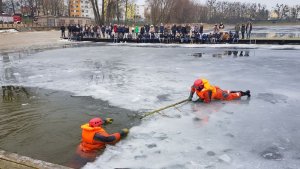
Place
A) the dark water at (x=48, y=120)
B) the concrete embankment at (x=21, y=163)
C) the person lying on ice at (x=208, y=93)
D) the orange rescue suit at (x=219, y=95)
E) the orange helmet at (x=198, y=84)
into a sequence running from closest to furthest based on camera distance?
the concrete embankment at (x=21, y=163) → the dark water at (x=48, y=120) → the orange helmet at (x=198, y=84) → the person lying on ice at (x=208, y=93) → the orange rescue suit at (x=219, y=95)

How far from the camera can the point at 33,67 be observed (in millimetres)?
14391

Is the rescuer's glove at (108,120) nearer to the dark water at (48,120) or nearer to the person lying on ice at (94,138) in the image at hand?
the dark water at (48,120)

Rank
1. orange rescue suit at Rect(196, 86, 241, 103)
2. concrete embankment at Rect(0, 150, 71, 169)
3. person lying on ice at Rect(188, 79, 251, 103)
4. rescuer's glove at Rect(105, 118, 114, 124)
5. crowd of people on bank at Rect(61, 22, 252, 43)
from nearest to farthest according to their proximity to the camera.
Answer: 1. concrete embankment at Rect(0, 150, 71, 169)
2. rescuer's glove at Rect(105, 118, 114, 124)
3. person lying on ice at Rect(188, 79, 251, 103)
4. orange rescue suit at Rect(196, 86, 241, 103)
5. crowd of people on bank at Rect(61, 22, 252, 43)

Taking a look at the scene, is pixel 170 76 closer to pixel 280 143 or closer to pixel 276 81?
pixel 276 81

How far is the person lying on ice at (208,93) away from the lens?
7.80 metres

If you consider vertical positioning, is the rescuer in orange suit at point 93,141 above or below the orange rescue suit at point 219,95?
below

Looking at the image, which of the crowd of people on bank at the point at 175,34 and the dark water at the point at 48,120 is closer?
the dark water at the point at 48,120

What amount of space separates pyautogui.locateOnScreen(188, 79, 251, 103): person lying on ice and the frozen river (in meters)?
0.19

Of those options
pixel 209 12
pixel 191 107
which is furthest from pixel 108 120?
pixel 209 12

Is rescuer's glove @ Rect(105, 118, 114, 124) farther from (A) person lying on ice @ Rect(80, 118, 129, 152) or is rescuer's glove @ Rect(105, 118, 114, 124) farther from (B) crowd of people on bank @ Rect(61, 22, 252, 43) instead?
(B) crowd of people on bank @ Rect(61, 22, 252, 43)

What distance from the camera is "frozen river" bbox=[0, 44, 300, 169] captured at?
16.0 feet

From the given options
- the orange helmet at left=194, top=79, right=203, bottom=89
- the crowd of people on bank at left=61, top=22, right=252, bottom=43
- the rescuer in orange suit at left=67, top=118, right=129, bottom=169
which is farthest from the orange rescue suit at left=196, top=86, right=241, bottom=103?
the crowd of people on bank at left=61, top=22, right=252, bottom=43

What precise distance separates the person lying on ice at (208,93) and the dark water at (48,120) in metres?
1.73

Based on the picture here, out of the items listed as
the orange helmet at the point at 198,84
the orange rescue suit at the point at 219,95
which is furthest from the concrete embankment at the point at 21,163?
the orange rescue suit at the point at 219,95
